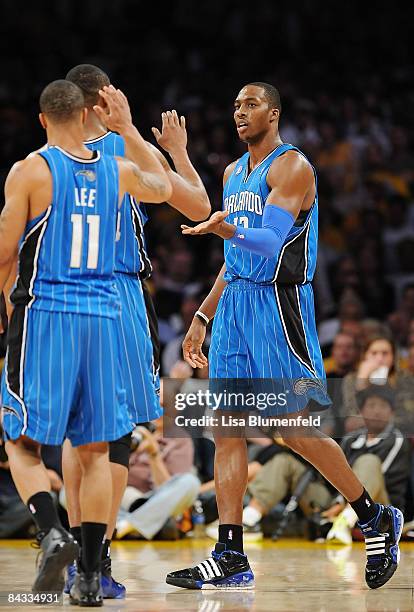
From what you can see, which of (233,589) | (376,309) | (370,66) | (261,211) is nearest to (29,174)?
(261,211)

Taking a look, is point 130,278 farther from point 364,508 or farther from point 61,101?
point 364,508

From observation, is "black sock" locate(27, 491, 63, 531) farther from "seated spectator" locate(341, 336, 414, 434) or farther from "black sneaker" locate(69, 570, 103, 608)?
"seated spectator" locate(341, 336, 414, 434)

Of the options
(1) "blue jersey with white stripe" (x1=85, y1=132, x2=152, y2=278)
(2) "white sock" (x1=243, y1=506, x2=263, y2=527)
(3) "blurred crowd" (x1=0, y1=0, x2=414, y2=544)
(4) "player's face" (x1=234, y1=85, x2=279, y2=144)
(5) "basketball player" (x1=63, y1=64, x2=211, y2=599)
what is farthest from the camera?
(3) "blurred crowd" (x1=0, y1=0, x2=414, y2=544)

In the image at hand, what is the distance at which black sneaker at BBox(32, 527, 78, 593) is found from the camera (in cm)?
443

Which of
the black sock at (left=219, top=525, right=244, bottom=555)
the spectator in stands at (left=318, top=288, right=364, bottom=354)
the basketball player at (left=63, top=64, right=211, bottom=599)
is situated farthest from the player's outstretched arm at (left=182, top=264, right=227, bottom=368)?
the spectator in stands at (left=318, top=288, right=364, bottom=354)

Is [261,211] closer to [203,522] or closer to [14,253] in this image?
[14,253]

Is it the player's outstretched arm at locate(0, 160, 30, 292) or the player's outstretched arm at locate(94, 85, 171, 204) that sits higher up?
the player's outstretched arm at locate(94, 85, 171, 204)

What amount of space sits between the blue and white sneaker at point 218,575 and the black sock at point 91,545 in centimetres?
102

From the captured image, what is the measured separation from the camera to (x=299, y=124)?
14242 mm

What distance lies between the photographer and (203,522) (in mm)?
8211

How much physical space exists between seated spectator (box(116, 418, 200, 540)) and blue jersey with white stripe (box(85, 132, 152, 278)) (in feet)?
9.16

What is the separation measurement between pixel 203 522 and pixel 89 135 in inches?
147

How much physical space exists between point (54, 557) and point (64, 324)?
94 cm

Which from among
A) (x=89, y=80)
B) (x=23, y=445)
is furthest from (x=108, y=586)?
(x=89, y=80)
